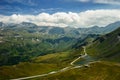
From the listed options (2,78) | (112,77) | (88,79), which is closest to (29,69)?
(2,78)

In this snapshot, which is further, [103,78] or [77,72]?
[77,72]

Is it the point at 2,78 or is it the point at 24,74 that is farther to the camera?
the point at 24,74

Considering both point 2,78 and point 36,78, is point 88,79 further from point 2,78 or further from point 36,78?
point 2,78

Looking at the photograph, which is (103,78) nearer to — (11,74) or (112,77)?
(112,77)

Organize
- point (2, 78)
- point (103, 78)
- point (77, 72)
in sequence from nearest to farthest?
point (2, 78), point (103, 78), point (77, 72)

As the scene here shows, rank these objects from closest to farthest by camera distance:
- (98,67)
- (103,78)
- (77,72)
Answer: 1. (103,78)
2. (77,72)
3. (98,67)

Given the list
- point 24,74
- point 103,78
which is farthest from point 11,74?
point 103,78

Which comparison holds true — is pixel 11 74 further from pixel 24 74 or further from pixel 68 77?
pixel 68 77

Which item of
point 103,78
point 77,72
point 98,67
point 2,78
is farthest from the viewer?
point 98,67

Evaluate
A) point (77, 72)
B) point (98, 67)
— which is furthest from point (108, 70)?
point (77, 72)
